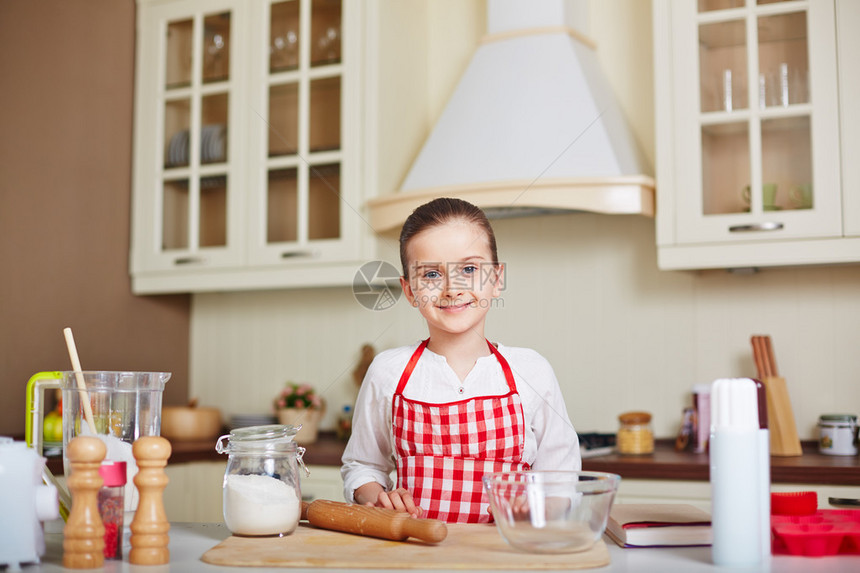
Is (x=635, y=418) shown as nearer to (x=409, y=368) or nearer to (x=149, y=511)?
(x=409, y=368)

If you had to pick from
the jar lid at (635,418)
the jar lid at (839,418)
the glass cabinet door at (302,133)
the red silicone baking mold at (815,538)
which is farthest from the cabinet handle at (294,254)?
the red silicone baking mold at (815,538)

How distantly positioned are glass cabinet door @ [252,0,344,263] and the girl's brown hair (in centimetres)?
136

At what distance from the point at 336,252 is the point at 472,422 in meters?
1.42

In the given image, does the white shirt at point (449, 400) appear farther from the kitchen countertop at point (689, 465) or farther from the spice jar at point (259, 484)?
the kitchen countertop at point (689, 465)

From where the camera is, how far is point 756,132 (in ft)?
7.13

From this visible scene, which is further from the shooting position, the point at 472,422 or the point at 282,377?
the point at 282,377

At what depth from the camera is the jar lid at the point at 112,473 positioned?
0.88m

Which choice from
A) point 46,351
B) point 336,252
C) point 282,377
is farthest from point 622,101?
point 46,351

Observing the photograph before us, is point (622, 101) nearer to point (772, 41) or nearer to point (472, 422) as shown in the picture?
point (772, 41)

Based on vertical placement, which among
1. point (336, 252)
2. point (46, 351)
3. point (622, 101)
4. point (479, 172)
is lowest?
point (46, 351)

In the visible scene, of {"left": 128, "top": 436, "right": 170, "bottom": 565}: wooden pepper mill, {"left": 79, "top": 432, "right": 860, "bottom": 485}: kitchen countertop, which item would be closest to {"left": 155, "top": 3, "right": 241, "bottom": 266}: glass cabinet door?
{"left": 79, "top": 432, "right": 860, "bottom": 485}: kitchen countertop

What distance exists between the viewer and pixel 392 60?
8.59ft

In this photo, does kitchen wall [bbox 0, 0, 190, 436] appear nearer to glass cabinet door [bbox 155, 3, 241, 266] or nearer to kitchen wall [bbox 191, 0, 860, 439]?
glass cabinet door [bbox 155, 3, 241, 266]

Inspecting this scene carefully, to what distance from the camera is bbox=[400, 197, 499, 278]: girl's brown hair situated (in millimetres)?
1172
